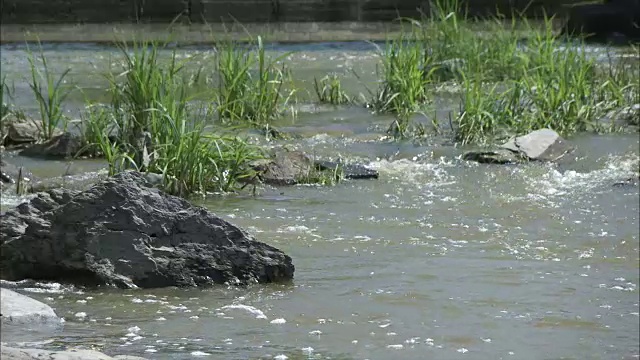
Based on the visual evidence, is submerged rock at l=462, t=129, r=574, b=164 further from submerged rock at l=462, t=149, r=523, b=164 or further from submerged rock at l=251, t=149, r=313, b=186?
submerged rock at l=251, t=149, r=313, b=186

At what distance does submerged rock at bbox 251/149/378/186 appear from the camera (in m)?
7.88

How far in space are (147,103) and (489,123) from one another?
9.34 ft

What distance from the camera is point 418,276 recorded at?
554cm

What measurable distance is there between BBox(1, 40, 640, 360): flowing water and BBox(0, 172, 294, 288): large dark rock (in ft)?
0.32

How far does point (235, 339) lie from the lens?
4.36 metres

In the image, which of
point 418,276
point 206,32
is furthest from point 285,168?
point 206,32

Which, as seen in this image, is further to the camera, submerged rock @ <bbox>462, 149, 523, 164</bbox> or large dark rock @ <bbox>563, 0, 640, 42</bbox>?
large dark rock @ <bbox>563, 0, 640, 42</bbox>

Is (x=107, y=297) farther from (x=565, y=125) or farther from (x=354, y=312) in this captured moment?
(x=565, y=125)

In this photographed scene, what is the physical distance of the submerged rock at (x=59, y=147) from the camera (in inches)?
338

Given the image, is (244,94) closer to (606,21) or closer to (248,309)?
(248,309)

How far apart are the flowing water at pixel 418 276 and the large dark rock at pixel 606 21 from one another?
1070cm

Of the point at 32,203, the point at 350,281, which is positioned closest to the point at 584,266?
the point at 350,281

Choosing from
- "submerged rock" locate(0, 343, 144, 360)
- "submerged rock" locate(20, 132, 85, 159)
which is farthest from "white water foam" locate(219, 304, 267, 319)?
"submerged rock" locate(20, 132, 85, 159)

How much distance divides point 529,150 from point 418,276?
3370mm
